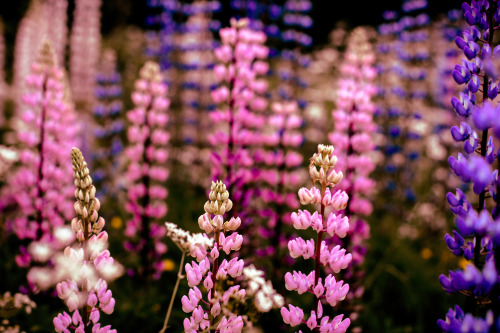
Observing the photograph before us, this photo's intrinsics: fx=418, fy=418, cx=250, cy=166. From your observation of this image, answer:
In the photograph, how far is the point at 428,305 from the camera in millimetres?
3805

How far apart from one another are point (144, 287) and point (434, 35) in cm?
570

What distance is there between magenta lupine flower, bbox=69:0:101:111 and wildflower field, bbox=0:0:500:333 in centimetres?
3

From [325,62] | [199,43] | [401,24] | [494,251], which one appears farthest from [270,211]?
[325,62]

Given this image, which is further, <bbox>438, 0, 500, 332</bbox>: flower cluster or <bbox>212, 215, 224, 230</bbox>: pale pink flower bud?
<bbox>212, 215, 224, 230</bbox>: pale pink flower bud

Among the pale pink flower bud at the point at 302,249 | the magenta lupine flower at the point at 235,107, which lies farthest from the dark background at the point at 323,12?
the pale pink flower bud at the point at 302,249

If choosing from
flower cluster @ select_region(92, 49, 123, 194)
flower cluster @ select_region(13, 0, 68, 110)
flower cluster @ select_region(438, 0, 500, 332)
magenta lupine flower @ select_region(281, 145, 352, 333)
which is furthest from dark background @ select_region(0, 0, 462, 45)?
magenta lupine flower @ select_region(281, 145, 352, 333)

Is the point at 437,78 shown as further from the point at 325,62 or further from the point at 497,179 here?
the point at 497,179

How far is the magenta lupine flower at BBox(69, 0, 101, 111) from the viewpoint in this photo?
7016 millimetres

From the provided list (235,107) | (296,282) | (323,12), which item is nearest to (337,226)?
(296,282)

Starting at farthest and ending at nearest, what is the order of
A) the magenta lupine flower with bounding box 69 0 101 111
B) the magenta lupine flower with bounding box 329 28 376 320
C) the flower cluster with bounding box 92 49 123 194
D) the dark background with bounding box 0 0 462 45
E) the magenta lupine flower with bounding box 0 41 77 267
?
the dark background with bounding box 0 0 462 45 < the magenta lupine flower with bounding box 69 0 101 111 < the flower cluster with bounding box 92 49 123 194 < the magenta lupine flower with bounding box 329 28 376 320 < the magenta lupine flower with bounding box 0 41 77 267

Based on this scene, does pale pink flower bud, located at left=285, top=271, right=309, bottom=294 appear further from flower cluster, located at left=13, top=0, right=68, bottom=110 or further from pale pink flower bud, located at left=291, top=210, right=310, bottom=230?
flower cluster, located at left=13, top=0, right=68, bottom=110

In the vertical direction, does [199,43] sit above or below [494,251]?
above

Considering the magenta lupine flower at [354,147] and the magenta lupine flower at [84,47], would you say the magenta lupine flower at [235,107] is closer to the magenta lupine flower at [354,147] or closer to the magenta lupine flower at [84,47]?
the magenta lupine flower at [354,147]

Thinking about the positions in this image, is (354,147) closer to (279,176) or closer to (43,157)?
(279,176)
